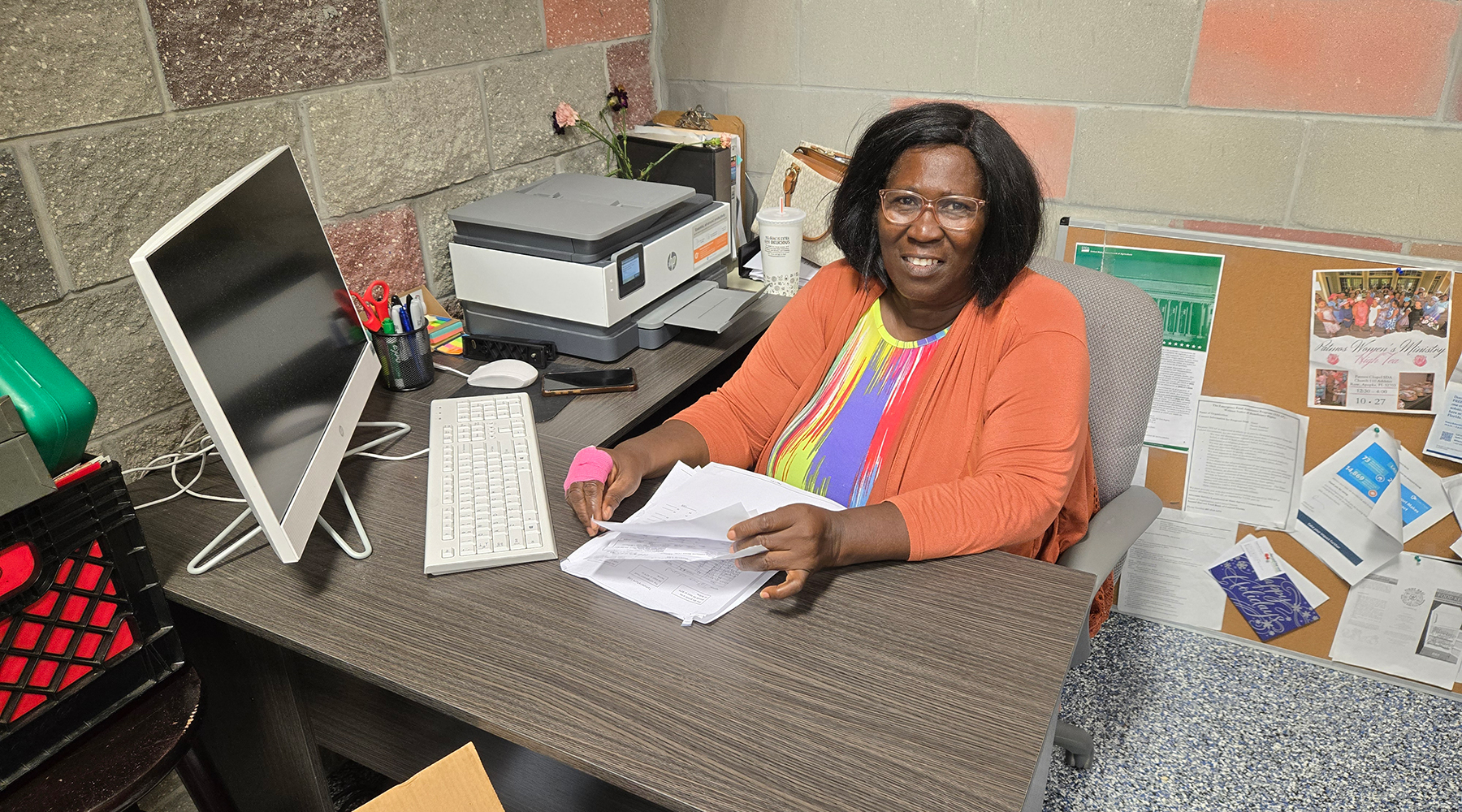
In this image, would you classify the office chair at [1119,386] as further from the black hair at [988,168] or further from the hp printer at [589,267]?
the hp printer at [589,267]

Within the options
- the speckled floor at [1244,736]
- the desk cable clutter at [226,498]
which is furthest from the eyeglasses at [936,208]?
the speckled floor at [1244,736]

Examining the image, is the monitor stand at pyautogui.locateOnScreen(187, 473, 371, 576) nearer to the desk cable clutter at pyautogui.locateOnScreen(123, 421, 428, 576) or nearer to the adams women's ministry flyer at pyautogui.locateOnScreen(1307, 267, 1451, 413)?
the desk cable clutter at pyautogui.locateOnScreen(123, 421, 428, 576)

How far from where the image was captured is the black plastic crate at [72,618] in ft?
3.13

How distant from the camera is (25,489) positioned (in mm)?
931

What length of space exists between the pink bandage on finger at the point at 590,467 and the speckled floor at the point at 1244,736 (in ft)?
3.89

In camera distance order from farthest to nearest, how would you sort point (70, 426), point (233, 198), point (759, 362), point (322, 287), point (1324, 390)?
1. point (1324, 390)
2. point (759, 362)
3. point (322, 287)
4. point (233, 198)
5. point (70, 426)

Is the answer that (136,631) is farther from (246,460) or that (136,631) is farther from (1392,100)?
(1392,100)

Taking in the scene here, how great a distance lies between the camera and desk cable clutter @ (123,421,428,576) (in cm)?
119

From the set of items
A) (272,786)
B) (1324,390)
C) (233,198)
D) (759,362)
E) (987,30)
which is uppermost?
(987,30)

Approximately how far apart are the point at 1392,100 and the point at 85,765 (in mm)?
2478

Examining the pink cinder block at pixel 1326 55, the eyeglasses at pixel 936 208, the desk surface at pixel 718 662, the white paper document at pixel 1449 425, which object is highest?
the pink cinder block at pixel 1326 55

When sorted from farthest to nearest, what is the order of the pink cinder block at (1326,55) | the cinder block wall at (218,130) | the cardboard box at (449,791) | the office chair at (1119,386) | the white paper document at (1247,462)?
the white paper document at (1247,462)
the pink cinder block at (1326,55)
the office chair at (1119,386)
the cinder block wall at (218,130)
the cardboard box at (449,791)

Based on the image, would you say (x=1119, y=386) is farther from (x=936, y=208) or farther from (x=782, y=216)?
(x=782, y=216)

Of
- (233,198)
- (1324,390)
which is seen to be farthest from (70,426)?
(1324,390)
